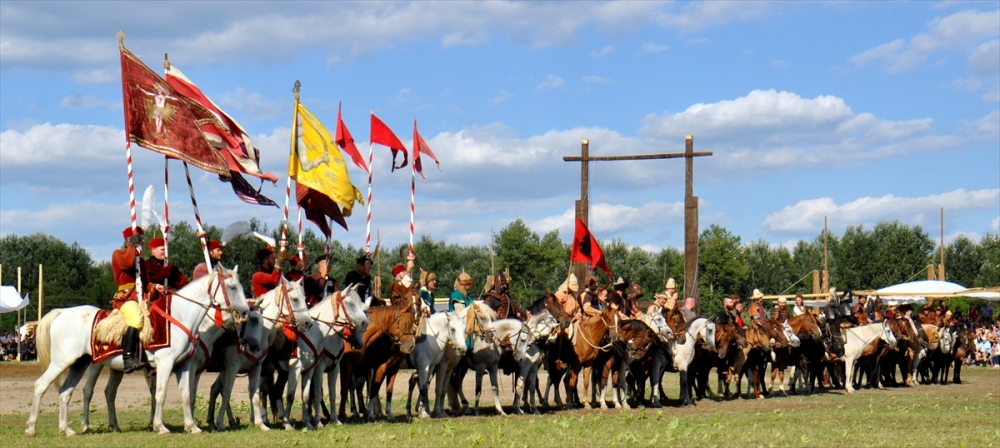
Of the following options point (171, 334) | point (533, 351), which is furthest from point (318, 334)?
point (533, 351)

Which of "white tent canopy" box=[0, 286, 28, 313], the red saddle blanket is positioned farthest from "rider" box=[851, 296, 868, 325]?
"white tent canopy" box=[0, 286, 28, 313]

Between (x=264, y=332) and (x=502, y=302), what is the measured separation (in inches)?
302

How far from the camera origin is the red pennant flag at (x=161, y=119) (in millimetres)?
16891

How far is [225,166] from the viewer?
1777cm

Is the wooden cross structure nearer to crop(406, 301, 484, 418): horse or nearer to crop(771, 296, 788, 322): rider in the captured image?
crop(771, 296, 788, 322): rider

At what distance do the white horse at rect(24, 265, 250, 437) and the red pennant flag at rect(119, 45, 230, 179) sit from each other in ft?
6.41

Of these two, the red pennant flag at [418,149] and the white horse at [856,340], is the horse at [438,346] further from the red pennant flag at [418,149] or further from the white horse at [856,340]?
the white horse at [856,340]

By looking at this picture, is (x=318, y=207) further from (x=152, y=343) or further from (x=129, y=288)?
(x=152, y=343)

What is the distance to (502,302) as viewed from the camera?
24141 millimetres

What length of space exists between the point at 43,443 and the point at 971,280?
12547cm

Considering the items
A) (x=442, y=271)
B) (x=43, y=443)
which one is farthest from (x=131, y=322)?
(x=442, y=271)

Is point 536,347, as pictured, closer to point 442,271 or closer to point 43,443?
point 43,443

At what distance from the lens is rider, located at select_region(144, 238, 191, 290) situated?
684 inches

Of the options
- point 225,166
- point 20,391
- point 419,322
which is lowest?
point 20,391
